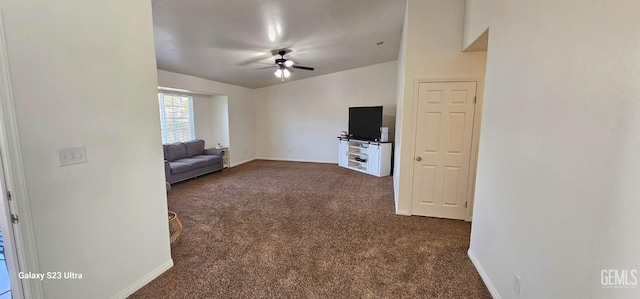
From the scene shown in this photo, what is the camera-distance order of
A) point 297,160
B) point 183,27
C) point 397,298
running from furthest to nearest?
1. point 297,160
2. point 183,27
3. point 397,298

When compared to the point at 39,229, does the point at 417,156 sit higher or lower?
higher

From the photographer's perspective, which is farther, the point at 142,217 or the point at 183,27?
the point at 183,27

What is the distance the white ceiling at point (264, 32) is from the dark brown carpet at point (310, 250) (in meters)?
2.48

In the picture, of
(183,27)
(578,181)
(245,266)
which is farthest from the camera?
(183,27)

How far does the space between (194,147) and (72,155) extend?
188 inches

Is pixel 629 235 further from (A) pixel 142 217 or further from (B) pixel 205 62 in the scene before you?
(B) pixel 205 62

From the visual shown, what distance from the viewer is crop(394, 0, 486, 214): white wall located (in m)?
3.10

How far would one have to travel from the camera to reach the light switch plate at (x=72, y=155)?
159cm

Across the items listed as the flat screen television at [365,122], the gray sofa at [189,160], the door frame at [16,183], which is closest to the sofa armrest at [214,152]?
the gray sofa at [189,160]

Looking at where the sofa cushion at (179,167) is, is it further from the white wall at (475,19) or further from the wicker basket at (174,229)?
the white wall at (475,19)

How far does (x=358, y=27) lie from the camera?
3949mm

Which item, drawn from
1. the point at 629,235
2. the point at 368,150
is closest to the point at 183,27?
the point at 629,235

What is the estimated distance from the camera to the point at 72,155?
1.64 meters

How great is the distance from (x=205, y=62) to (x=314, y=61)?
227 centimetres
